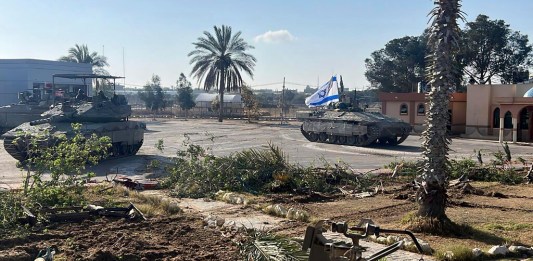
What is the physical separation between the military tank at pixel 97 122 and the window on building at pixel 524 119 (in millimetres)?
22623

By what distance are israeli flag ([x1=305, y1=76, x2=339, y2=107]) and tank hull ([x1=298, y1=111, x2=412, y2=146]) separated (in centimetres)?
578

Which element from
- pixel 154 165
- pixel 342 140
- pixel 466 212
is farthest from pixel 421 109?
pixel 466 212

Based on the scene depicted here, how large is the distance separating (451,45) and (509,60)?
42448 mm

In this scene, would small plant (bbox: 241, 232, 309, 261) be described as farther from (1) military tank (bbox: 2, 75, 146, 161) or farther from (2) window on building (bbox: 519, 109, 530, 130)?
(2) window on building (bbox: 519, 109, 530, 130)

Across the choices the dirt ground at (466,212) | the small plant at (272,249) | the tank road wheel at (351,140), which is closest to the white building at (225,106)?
the tank road wheel at (351,140)

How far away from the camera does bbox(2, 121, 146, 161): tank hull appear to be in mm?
19844

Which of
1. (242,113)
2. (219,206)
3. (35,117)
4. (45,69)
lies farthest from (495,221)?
(242,113)

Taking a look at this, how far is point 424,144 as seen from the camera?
10.0 metres

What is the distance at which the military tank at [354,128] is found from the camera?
2898 cm

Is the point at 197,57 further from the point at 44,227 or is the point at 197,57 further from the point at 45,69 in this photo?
the point at 44,227

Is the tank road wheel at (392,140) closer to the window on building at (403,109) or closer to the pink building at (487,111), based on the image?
the pink building at (487,111)

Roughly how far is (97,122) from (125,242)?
51.6 ft

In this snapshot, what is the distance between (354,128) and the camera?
29.7 m

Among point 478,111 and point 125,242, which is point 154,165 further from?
point 478,111
